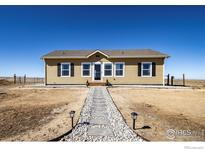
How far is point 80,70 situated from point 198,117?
13290 millimetres

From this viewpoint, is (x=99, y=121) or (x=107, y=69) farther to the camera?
(x=107, y=69)

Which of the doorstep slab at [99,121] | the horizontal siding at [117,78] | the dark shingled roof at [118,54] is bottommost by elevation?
the doorstep slab at [99,121]

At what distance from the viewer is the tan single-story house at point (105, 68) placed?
744 inches

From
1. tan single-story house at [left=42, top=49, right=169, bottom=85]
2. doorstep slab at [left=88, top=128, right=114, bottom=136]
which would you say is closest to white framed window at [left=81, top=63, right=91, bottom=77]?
tan single-story house at [left=42, top=49, right=169, bottom=85]

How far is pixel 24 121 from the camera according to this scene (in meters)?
7.02

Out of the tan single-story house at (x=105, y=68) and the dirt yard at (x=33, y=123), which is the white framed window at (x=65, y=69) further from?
the dirt yard at (x=33, y=123)

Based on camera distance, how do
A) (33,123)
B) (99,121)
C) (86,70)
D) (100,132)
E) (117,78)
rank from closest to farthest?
1. (100,132)
2. (99,121)
3. (33,123)
4. (117,78)
5. (86,70)

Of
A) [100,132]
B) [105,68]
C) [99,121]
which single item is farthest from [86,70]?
[100,132]

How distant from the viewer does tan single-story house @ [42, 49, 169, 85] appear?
18.9 m

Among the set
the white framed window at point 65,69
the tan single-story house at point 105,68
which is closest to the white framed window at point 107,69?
the tan single-story house at point 105,68

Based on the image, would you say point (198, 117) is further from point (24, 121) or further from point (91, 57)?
point (91, 57)

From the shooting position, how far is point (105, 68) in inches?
757

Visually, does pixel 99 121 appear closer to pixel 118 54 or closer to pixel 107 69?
pixel 107 69
